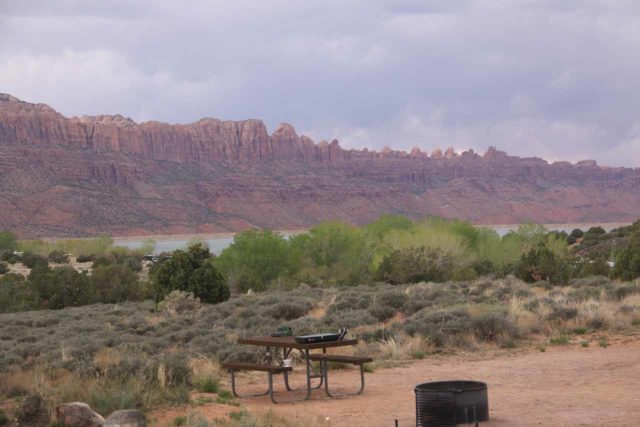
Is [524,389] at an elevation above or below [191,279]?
below

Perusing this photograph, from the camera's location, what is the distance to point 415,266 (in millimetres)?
37500

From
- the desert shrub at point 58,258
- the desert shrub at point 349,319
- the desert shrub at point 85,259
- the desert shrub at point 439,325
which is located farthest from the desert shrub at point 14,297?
the desert shrub at point 85,259

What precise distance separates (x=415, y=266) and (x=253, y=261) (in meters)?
8.44

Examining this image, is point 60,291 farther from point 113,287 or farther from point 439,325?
point 439,325

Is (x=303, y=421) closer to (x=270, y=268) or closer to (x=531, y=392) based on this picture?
(x=531, y=392)

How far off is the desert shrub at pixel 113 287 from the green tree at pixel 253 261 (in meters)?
5.30

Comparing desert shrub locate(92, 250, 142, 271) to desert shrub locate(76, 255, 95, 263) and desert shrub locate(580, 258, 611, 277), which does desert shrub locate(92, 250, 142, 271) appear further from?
desert shrub locate(580, 258, 611, 277)

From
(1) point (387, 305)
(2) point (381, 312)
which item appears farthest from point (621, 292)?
(2) point (381, 312)

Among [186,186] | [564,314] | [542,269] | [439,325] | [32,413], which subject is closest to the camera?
[32,413]

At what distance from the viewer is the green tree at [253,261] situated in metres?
40.7

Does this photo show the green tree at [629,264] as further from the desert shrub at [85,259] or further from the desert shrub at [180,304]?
the desert shrub at [85,259]

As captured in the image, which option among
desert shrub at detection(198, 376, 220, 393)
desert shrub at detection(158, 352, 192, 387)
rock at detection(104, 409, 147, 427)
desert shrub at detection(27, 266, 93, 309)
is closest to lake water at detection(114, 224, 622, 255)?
desert shrub at detection(27, 266, 93, 309)

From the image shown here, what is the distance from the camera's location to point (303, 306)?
23.0m

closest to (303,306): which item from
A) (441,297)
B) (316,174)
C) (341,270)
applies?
(441,297)
